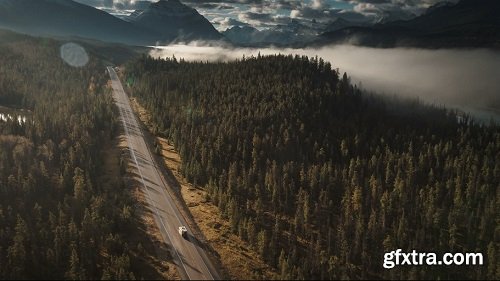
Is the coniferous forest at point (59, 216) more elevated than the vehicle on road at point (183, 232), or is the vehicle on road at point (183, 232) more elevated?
the coniferous forest at point (59, 216)

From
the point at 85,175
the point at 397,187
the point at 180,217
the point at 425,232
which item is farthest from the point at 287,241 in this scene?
the point at 85,175

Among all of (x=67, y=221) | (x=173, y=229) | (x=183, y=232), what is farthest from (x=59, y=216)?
(x=183, y=232)

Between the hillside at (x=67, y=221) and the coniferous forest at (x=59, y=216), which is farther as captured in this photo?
the hillside at (x=67, y=221)

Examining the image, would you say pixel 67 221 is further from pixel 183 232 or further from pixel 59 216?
pixel 183 232

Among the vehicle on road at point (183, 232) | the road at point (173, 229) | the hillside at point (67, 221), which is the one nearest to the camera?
the hillside at point (67, 221)

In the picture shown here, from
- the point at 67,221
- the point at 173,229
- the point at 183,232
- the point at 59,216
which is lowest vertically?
the point at 173,229

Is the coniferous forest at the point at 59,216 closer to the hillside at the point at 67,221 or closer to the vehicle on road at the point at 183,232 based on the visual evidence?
the hillside at the point at 67,221

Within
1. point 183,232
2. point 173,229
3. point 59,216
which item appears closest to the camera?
point 59,216

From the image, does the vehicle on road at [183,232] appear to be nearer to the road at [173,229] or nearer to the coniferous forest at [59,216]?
the road at [173,229]

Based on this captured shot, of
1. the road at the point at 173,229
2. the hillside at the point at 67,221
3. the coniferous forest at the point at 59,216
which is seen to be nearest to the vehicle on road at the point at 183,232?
the road at the point at 173,229

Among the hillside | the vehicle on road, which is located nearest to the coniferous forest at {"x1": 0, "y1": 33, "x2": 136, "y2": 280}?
the hillside

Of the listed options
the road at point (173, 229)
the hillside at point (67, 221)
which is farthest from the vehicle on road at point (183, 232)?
the hillside at point (67, 221)

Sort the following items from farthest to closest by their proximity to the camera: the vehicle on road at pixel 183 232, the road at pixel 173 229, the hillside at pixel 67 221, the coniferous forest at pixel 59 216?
the vehicle on road at pixel 183 232
the road at pixel 173 229
the hillside at pixel 67 221
the coniferous forest at pixel 59 216
